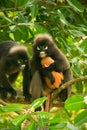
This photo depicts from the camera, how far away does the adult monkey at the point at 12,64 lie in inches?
173

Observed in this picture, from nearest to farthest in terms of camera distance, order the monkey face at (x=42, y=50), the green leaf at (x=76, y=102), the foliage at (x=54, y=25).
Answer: the green leaf at (x=76, y=102) → the foliage at (x=54, y=25) → the monkey face at (x=42, y=50)

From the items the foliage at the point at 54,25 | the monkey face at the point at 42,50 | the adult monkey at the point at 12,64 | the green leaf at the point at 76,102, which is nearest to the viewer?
the green leaf at the point at 76,102

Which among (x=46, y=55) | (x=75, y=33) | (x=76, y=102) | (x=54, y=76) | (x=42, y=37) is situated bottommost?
(x=54, y=76)

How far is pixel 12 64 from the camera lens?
4.54 m

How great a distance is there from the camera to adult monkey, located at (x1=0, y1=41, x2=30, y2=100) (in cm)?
440

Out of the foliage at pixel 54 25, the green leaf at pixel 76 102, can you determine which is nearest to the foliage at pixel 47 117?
the green leaf at pixel 76 102

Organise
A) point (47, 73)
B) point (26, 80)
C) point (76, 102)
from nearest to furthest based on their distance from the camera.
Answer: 1. point (76, 102)
2. point (47, 73)
3. point (26, 80)

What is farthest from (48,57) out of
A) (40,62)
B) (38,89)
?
(38,89)

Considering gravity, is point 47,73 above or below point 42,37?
below

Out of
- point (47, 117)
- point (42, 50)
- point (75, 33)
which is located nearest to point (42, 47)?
point (42, 50)

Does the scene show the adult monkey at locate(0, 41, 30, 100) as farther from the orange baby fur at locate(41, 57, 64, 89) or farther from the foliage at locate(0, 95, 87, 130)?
the foliage at locate(0, 95, 87, 130)

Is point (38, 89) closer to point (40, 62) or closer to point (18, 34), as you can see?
point (40, 62)

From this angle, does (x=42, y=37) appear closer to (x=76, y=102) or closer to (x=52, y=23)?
(x=52, y=23)

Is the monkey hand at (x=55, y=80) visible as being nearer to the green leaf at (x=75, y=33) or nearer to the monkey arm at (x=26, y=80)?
the monkey arm at (x=26, y=80)
